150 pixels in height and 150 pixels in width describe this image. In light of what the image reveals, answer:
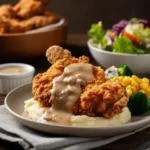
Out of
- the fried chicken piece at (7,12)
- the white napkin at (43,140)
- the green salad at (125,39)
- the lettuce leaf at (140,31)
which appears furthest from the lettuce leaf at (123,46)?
the white napkin at (43,140)

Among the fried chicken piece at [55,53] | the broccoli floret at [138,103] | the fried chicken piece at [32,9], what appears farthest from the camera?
the fried chicken piece at [32,9]

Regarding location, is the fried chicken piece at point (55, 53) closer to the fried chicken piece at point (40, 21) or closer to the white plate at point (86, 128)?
the white plate at point (86, 128)

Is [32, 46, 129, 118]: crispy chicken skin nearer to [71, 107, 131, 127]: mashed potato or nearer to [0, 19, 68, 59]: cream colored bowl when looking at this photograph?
[71, 107, 131, 127]: mashed potato

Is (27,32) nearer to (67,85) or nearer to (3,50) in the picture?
(3,50)

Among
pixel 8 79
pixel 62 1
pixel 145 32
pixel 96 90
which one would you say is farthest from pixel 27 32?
pixel 62 1

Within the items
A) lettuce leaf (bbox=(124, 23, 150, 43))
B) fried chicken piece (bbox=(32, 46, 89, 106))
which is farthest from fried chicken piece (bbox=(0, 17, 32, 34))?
fried chicken piece (bbox=(32, 46, 89, 106))

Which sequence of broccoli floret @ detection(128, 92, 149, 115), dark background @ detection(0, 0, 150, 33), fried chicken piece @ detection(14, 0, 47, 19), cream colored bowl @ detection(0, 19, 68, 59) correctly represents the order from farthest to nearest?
1. dark background @ detection(0, 0, 150, 33)
2. fried chicken piece @ detection(14, 0, 47, 19)
3. cream colored bowl @ detection(0, 19, 68, 59)
4. broccoli floret @ detection(128, 92, 149, 115)

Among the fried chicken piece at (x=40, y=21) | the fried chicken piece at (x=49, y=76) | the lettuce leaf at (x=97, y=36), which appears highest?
the fried chicken piece at (x=49, y=76)
